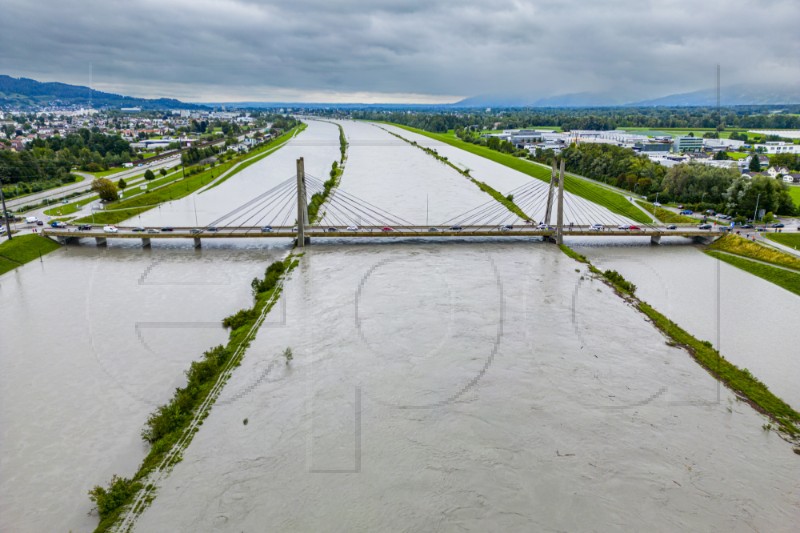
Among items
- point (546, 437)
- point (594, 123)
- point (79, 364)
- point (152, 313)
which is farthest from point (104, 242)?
point (594, 123)

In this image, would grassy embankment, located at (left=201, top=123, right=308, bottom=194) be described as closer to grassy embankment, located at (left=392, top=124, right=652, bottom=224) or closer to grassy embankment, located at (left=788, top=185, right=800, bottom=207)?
grassy embankment, located at (left=392, top=124, right=652, bottom=224)

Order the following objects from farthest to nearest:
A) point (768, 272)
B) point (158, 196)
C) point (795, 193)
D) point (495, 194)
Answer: point (495, 194)
point (158, 196)
point (795, 193)
point (768, 272)

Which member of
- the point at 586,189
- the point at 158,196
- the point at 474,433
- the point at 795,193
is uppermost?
the point at 158,196

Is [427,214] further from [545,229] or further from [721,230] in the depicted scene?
[721,230]

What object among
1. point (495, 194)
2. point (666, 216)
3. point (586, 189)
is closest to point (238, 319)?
point (666, 216)

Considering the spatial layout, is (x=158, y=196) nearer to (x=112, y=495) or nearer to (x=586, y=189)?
(x=586, y=189)

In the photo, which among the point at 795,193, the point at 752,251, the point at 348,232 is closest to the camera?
the point at 752,251

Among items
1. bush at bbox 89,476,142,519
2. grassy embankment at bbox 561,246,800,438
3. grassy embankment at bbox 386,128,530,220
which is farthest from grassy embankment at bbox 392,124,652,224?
bush at bbox 89,476,142,519
